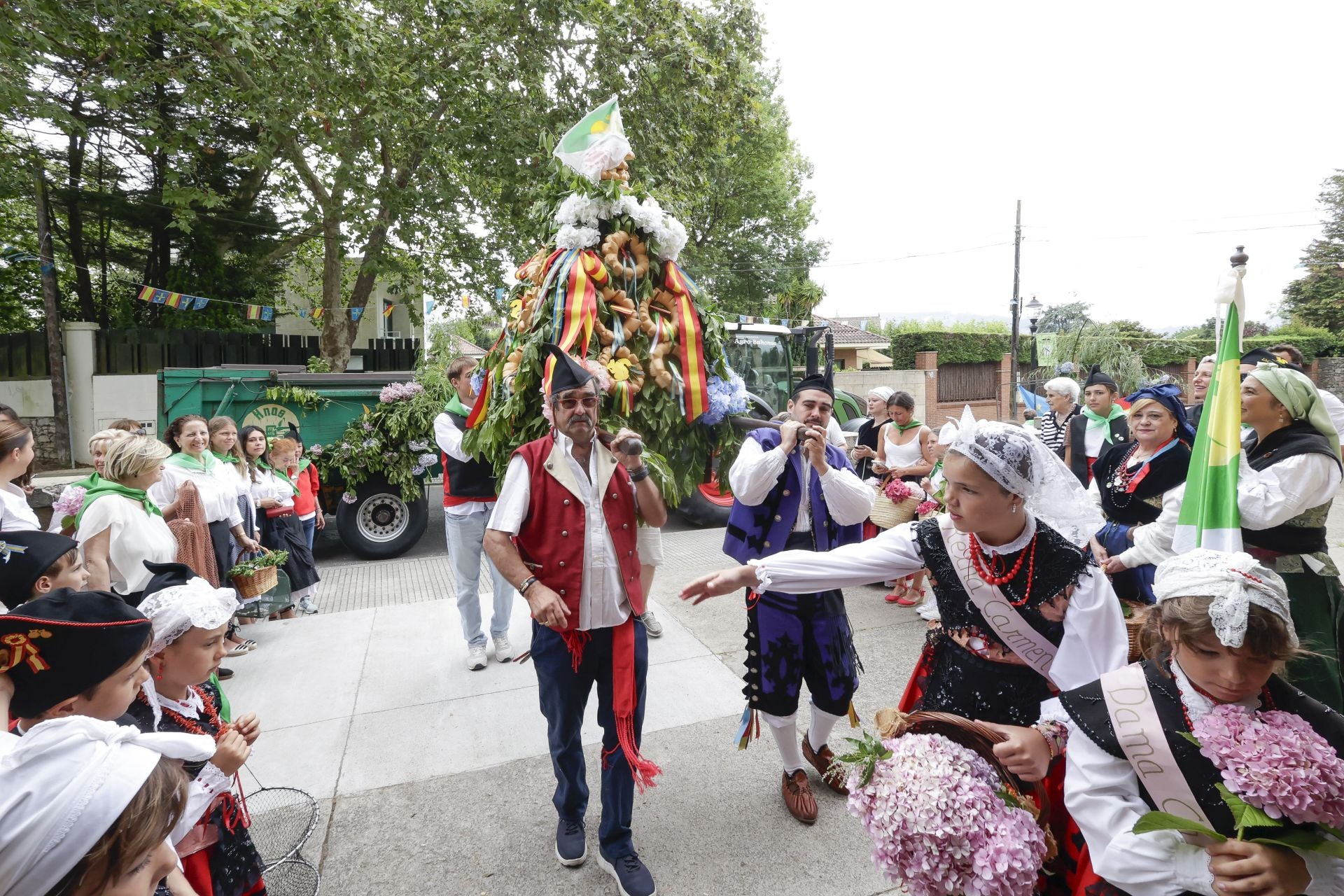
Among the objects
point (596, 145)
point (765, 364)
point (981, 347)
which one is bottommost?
point (765, 364)

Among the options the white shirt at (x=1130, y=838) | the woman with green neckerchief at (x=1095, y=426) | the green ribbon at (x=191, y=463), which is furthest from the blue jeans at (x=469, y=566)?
the woman with green neckerchief at (x=1095, y=426)

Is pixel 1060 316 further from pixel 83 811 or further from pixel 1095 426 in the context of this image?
pixel 83 811

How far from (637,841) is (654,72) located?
32.5 feet

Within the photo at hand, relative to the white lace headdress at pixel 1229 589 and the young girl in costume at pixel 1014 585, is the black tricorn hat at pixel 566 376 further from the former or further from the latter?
the white lace headdress at pixel 1229 589

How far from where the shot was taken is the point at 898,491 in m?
5.53

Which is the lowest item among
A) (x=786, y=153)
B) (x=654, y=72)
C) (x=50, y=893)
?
(x=50, y=893)

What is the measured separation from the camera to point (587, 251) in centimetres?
303

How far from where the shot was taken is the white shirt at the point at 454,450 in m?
4.34

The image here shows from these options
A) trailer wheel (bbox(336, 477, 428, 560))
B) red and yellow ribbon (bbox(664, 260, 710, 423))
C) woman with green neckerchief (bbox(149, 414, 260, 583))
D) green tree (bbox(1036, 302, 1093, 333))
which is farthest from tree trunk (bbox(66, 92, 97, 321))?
green tree (bbox(1036, 302, 1093, 333))

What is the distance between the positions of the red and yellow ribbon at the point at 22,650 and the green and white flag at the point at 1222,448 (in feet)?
9.76

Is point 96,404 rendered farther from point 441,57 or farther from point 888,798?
point 888,798

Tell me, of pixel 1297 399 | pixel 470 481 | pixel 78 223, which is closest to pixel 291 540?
pixel 470 481

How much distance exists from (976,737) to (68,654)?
2.08 meters

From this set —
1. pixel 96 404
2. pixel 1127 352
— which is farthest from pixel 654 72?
pixel 1127 352
